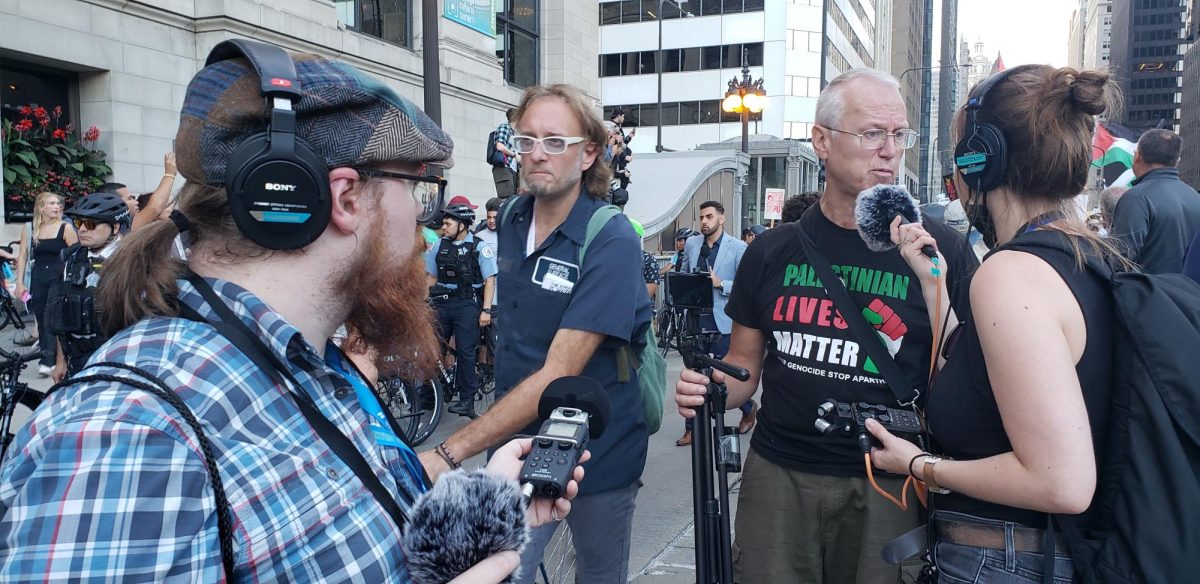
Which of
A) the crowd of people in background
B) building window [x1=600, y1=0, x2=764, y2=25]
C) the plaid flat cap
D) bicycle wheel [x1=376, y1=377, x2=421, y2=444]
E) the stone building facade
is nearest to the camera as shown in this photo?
the crowd of people in background

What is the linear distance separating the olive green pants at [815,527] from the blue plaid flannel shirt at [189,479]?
5.58 feet

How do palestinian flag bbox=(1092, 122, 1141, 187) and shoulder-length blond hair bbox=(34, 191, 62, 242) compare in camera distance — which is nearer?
palestinian flag bbox=(1092, 122, 1141, 187)

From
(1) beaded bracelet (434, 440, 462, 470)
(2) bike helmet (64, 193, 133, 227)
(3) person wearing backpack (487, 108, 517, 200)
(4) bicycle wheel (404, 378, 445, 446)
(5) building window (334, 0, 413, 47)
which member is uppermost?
(5) building window (334, 0, 413, 47)

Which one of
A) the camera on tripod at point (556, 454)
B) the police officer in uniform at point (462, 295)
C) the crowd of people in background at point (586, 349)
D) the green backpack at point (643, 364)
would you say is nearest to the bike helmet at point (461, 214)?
the police officer in uniform at point (462, 295)

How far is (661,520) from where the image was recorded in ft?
17.3

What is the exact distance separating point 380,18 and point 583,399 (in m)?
17.3

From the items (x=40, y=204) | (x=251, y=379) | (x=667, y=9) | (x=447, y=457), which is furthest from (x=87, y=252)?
(x=667, y=9)

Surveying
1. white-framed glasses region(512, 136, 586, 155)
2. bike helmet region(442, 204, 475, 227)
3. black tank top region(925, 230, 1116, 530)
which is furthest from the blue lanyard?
bike helmet region(442, 204, 475, 227)

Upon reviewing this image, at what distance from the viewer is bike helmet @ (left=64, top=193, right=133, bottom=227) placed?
5.05 meters

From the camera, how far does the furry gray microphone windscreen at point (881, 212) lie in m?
2.46

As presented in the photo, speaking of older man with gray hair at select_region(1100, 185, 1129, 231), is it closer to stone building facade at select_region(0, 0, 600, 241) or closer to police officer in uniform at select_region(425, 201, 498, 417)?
police officer in uniform at select_region(425, 201, 498, 417)

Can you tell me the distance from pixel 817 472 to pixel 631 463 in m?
0.65

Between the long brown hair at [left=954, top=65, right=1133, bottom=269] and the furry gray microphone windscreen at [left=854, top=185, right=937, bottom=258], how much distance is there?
44 centimetres

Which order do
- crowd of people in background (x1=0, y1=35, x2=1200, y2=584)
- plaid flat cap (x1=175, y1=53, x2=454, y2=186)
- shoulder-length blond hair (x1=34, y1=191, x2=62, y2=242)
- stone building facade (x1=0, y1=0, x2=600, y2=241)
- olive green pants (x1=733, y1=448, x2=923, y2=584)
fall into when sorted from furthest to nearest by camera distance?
stone building facade (x1=0, y1=0, x2=600, y2=241), shoulder-length blond hair (x1=34, y1=191, x2=62, y2=242), olive green pants (x1=733, y1=448, x2=923, y2=584), plaid flat cap (x1=175, y1=53, x2=454, y2=186), crowd of people in background (x1=0, y1=35, x2=1200, y2=584)
